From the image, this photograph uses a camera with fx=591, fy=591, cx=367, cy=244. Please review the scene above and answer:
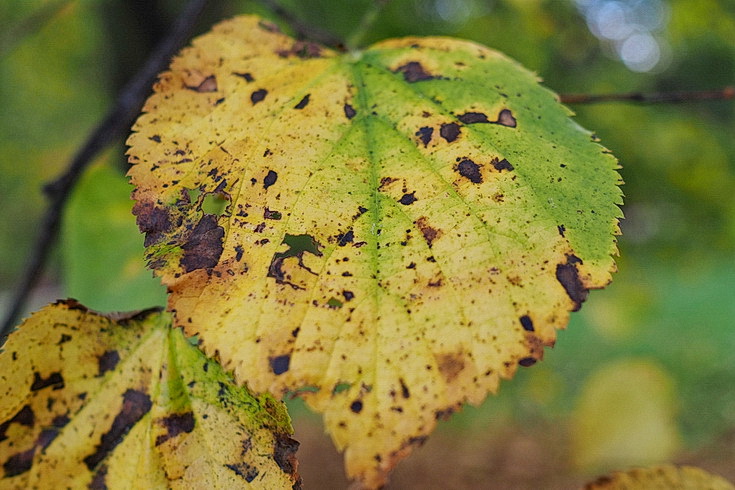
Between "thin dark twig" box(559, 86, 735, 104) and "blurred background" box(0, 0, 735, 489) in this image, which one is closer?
"thin dark twig" box(559, 86, 735, 104)

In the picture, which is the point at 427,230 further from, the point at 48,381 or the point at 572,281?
the point at 48,381

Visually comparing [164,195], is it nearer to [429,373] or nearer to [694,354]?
[429,373]

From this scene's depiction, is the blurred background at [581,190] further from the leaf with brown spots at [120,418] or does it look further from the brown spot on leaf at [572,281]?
the brown spot on leaf at [572,281]

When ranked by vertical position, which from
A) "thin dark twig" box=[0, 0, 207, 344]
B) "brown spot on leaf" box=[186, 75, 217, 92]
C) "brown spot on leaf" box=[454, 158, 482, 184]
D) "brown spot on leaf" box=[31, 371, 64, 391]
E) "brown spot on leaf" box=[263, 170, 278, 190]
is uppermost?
"thin dark twig" box=[0, 0, 207, 344]

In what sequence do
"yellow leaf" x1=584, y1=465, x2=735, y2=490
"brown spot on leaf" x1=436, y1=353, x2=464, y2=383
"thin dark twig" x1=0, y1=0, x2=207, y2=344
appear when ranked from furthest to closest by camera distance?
1. "thin dark twig" x1=0, y1=0, x2=207, y2=344
2. "yellow leaf" x1=584, y1=465, x2=735, y2=490
3. "brown spot on leaf" x1=436, y1=353, x2=464, y2=383

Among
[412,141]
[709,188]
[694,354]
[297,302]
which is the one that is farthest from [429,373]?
[694,354]

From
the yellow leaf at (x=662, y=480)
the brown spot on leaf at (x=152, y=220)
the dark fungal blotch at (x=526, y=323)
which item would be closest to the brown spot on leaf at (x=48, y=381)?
the brown spot on leaf at (x=152, y=220)

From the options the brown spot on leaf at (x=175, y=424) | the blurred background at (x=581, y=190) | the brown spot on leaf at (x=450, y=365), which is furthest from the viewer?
A: the blurred background at (x=581, y=190)

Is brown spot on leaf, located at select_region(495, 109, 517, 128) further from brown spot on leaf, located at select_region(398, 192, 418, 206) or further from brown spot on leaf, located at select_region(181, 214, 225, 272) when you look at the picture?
brown spot on leaf, located at select_region(181, 214, 225, 272)

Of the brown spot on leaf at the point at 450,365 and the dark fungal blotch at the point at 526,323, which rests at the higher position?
the dark fungal blotch at the point at 526,323

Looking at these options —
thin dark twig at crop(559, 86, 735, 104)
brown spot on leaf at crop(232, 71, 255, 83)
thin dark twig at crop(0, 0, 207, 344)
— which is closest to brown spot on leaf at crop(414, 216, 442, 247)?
brown spot on leaf at crop(232, 71, 255, 83)
